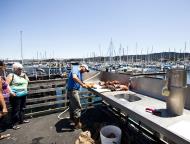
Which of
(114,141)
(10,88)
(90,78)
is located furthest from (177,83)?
(90,78)

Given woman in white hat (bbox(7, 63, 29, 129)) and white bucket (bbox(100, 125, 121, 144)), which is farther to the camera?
woman in white hat (bbox(7, 63, 29, 129))

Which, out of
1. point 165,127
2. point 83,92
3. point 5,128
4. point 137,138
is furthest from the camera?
point 83,92

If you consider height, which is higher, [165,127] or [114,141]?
[165,127]

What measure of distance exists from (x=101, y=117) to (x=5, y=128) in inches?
122

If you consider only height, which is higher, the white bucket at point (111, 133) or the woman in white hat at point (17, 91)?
the woman in white hat at point (17, 91)

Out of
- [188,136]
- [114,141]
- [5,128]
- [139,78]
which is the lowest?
[5,128]

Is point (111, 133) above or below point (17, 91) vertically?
below

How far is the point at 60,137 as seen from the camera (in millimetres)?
4246

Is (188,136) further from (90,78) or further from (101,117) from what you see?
(90,78)

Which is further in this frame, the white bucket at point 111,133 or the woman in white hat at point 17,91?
the woman in white hat at point 17,91

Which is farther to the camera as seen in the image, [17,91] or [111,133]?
[17,91]

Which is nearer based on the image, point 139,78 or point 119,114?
point 139,78

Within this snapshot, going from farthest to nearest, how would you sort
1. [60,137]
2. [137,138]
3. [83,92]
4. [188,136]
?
1. [83,92]
2. [60,137]
3. [137,138]
4. [188,136]

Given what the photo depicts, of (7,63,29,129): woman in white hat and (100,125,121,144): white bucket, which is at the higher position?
(7,63,29,129): woman in white hat
